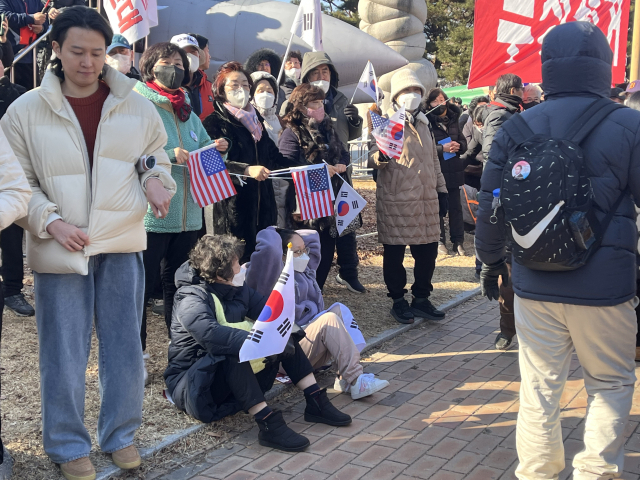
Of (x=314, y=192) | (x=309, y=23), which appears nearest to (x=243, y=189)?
(x=314, y=192)

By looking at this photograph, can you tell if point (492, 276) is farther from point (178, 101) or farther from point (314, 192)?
point (314, 192)

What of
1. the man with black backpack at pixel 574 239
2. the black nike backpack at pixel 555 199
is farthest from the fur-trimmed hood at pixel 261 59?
the black nike backpack at pixel 555 199

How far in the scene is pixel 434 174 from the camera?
6.38 meters

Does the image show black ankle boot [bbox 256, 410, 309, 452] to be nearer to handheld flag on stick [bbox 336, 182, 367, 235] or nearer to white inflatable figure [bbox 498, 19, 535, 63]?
handheld flag on stick [bbox 336, 182, 367, 235]

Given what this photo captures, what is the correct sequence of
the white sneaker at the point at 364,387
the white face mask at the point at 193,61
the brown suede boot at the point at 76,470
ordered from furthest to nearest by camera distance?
the white face mask at the point at 193,61 → the white sneaker at the point at 364,387 → the brown suede boot at the point at 76,470

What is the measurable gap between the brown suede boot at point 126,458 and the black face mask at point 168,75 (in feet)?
7.97

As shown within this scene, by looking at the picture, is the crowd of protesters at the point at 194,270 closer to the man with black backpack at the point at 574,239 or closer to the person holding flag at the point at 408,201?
the man with black backpack at the point at 574,239

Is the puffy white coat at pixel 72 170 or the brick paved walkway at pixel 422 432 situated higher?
the puffy white coat at pixel 72 170

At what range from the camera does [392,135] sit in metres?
6.05

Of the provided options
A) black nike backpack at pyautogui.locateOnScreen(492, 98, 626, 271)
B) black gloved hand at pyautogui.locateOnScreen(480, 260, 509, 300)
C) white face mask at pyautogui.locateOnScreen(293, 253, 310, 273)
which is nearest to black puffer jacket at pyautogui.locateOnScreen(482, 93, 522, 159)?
white face mask at pyautogui.locateOnScreen(293, 253, 310, 273)

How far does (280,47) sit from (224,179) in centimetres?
893

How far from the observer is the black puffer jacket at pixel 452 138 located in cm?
909

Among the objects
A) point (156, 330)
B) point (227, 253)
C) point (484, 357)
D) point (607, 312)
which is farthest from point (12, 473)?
point (484, 357)

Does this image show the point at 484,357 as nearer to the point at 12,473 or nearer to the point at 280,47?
the point at 12,473
